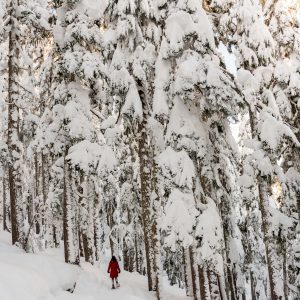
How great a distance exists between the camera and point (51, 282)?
15102 mm

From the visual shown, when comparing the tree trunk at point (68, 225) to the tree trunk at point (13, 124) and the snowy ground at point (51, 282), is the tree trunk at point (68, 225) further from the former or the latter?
the tree trunk at point (13, 124)

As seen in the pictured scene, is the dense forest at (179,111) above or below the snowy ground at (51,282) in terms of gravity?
above

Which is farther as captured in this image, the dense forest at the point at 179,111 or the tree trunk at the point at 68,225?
the tree trunk at the point at 68,225

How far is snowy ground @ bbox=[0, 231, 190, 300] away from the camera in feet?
41.3

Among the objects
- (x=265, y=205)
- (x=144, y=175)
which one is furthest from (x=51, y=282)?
(x=265, y=205)

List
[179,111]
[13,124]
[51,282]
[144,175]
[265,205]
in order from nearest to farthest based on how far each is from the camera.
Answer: [179,111]
[51,282]
[265,205]
[144,175]
[13,124]

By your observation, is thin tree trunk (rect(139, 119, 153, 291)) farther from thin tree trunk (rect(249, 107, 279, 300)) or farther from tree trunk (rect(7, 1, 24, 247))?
tree trunk (rect(7, 1, 24, 247))

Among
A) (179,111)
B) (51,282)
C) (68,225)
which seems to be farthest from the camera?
(68,225)

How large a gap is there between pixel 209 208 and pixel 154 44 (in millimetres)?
8432

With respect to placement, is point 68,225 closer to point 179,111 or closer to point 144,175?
point 144,175

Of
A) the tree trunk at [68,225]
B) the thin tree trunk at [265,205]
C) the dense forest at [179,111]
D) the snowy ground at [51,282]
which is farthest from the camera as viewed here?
the tree trunk at [68,225]

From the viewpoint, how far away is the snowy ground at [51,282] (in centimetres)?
1258

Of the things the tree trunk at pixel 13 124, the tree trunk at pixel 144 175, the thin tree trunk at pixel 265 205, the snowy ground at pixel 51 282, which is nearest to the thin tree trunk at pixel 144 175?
→ the tree trunk at pixel 144 175

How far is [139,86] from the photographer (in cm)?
1969
